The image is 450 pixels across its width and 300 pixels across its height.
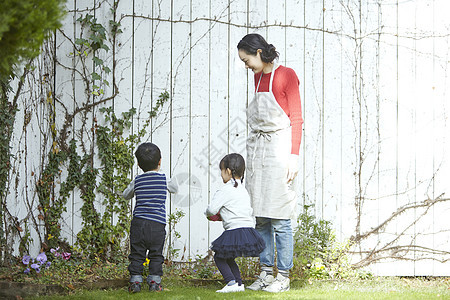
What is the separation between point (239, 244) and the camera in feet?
10.6

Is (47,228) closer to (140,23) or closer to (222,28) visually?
(140,23)

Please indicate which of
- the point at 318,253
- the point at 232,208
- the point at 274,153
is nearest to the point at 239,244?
the point at 232,208

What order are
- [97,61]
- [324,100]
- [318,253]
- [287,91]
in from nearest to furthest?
[287,91] → [318,253] → [97,61] → [324,100]

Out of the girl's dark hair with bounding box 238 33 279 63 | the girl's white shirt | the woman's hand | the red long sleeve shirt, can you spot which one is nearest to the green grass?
the girl's white shirt

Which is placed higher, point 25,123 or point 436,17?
point 436,17

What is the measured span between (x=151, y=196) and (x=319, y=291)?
1.16 m

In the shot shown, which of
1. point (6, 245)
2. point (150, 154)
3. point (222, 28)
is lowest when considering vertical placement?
point (6, 245)

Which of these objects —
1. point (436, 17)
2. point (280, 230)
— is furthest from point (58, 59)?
point (436, 17)

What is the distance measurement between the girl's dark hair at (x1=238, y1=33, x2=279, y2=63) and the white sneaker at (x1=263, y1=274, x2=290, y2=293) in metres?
1.32

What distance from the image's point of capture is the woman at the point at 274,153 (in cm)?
339

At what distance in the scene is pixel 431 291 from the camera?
3.52 m

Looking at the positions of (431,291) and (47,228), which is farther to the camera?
(47,228)

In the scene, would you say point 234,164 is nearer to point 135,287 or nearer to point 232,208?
point 232,208

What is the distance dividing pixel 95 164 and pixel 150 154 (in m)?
0.94
